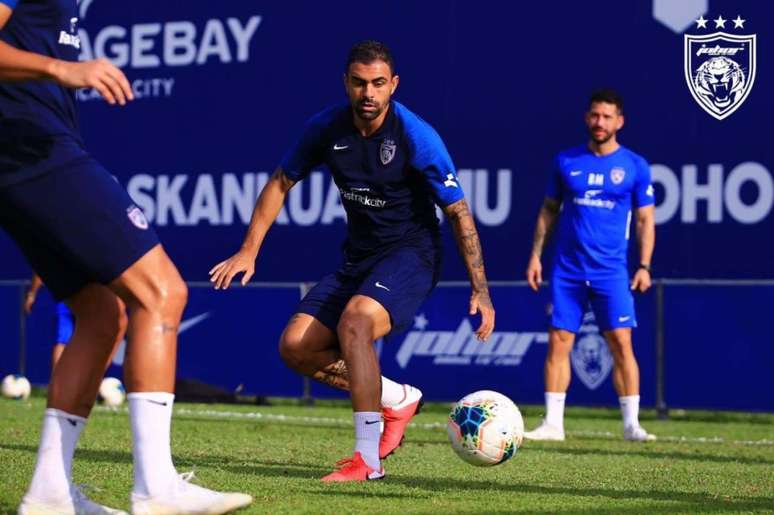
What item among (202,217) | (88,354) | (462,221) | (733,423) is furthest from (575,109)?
(88,354)

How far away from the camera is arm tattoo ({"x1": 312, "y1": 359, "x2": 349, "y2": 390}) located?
27.6 feet

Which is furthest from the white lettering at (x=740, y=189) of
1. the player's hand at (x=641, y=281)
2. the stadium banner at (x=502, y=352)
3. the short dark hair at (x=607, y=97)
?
the short dark hair at (x=607, y=97)

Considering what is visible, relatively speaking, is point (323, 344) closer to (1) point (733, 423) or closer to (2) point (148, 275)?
(2) point (148, 275)

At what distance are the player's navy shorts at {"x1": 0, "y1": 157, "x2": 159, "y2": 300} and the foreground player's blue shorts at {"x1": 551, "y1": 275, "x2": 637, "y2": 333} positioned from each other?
6.78 m

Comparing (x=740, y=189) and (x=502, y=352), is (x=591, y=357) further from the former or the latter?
(x=740, y=189)

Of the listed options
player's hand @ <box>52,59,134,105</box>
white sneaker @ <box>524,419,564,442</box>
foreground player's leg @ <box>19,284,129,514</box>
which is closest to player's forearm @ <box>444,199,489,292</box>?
foreground player's leg @ <box>19,284,129,514</box>

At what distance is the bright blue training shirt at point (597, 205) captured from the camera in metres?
11.7

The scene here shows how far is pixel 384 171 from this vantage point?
26.1 ft

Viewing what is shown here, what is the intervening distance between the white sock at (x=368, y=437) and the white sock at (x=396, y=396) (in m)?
0.85

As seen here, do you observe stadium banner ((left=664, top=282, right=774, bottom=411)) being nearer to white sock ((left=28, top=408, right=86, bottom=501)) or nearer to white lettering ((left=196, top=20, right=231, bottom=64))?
white lettering ((left=196, top=20, right=231, bottom=64))

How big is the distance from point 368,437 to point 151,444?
2.34 m

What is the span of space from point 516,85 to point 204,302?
413cm

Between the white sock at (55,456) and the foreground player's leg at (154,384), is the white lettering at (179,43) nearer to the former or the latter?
the white sock at (55,456)

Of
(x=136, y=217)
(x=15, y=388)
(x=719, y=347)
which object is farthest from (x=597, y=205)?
(x=136, y=217)
